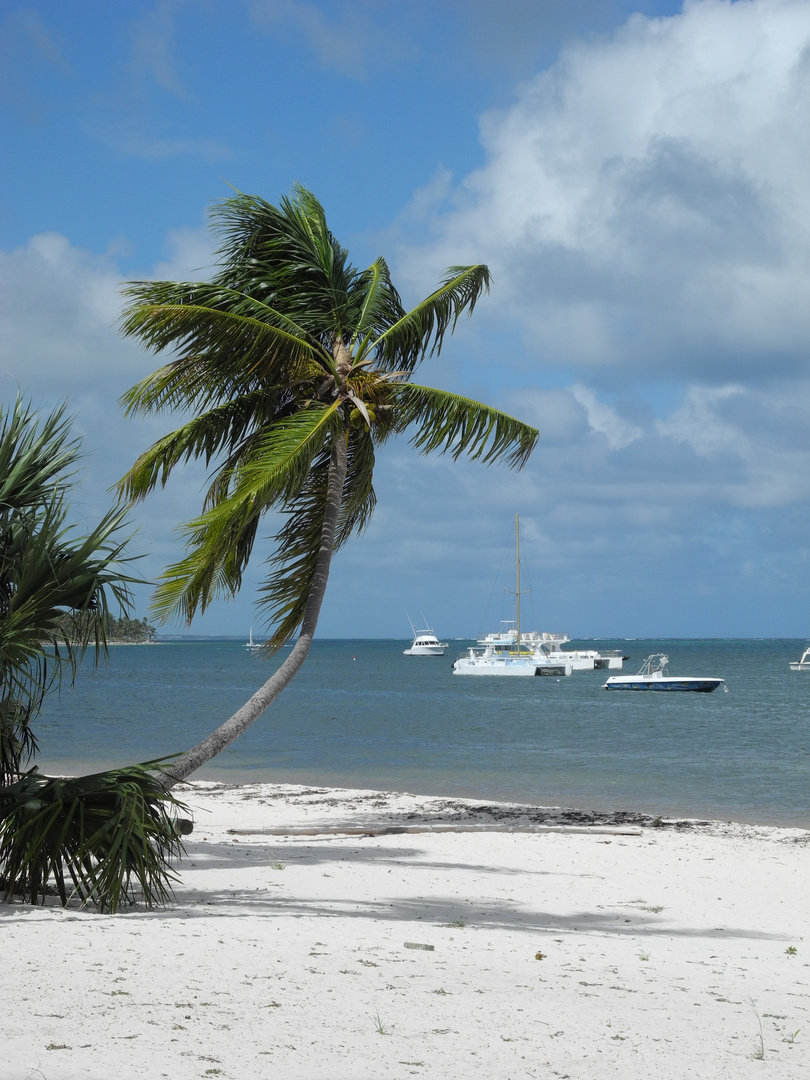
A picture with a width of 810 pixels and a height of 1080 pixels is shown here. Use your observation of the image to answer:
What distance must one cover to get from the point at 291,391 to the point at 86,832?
238 inches

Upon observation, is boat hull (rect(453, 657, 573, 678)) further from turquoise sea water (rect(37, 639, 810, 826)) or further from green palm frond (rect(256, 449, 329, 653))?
green palm frond (rect(256, 449, 329, 653))

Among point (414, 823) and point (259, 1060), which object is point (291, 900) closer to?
point (259, 1060)

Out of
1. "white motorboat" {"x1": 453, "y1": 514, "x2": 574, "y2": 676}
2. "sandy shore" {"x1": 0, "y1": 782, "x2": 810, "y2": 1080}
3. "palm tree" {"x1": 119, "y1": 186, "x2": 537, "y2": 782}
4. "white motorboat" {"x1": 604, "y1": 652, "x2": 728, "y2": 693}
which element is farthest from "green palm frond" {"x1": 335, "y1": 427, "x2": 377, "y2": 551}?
"white motorboat" {"x1": 453, "y1": 514, "x2": 574, "y2": 676}

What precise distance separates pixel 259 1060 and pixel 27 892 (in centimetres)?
367

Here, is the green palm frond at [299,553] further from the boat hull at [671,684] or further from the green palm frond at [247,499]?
the boat hull at [671,684]

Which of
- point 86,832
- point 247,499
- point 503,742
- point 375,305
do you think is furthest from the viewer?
point 503,742

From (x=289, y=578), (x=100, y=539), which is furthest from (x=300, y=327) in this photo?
(x=100, y=539)

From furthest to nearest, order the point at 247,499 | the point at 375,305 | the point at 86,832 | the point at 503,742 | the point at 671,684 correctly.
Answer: the point at 671,684, the point at 503,742, the point at 375,305, the point at 247,499, the point at 86,832

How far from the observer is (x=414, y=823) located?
14.9 m

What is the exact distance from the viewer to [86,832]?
6840mm

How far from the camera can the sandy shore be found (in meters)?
4.34

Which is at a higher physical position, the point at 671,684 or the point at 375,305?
the point at 375,305

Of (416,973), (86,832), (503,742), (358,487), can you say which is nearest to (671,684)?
(503,742)

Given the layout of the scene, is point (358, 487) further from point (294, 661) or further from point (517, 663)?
point (517, 663)
